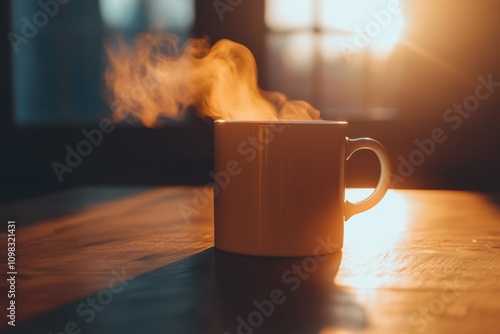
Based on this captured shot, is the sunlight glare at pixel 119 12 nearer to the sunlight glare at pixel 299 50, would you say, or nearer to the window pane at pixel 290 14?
the window pane at pixel 290 14

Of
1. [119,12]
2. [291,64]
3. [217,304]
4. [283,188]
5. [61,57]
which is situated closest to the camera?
[217,304]

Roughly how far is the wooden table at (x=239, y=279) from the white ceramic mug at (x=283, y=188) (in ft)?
0.07

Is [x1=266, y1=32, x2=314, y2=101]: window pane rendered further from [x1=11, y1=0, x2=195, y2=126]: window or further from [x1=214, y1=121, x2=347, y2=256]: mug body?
[x1=214, y1=121, x2=347, y2=256]: mug body

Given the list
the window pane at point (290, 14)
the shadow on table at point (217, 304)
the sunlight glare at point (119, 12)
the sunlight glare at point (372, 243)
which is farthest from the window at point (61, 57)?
the shadow on table at point (217, 304)

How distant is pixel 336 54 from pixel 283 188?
2886mm

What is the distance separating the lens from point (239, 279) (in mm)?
511

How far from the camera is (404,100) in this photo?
3.36 metres

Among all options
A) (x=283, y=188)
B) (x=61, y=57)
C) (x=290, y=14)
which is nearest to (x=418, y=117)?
(x=290, y=14)

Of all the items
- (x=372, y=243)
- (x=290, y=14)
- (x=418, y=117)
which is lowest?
(x=418, y=117)

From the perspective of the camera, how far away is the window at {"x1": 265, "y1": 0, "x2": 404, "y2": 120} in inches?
132

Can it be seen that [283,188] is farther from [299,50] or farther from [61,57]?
[61,57]

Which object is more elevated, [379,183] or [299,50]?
[299,50]

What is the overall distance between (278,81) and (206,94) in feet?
8.45

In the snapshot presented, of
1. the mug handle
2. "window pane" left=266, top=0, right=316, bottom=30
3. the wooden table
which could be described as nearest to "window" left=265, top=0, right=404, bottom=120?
"window pane" left=266, top=0, right=316, bottom=30
